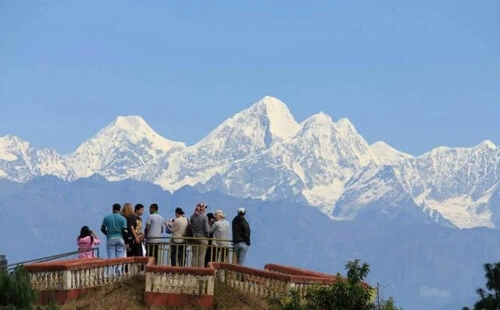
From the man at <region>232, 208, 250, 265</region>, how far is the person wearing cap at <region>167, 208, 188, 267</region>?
1163 mm

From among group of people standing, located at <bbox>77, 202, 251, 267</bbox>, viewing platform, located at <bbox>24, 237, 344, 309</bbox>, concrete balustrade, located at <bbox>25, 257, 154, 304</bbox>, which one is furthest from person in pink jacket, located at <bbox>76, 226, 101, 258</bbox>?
viewing platform, located at <bbox>24, 237, 344, 309</bbox>

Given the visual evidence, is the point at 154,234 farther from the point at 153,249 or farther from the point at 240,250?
the point at 240,250

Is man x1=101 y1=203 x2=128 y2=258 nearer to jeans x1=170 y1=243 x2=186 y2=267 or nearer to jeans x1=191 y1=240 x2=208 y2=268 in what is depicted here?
jeans x1=170 y1=243 x2=186 y2=267

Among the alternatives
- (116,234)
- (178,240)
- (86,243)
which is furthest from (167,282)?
(178,240)

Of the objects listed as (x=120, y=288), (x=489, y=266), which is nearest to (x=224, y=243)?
(x=120, y=288)

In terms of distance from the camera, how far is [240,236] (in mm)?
34438

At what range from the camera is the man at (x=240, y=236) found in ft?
113

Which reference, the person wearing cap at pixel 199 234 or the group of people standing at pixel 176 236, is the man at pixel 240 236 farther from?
the person wearing cap at pixel 199 234

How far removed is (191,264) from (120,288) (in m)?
3.21

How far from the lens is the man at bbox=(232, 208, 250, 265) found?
3431cm

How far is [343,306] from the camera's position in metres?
26.4

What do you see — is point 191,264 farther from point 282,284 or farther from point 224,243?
point 282,284

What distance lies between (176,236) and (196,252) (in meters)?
0.60

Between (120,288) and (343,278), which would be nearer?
(343,278)
